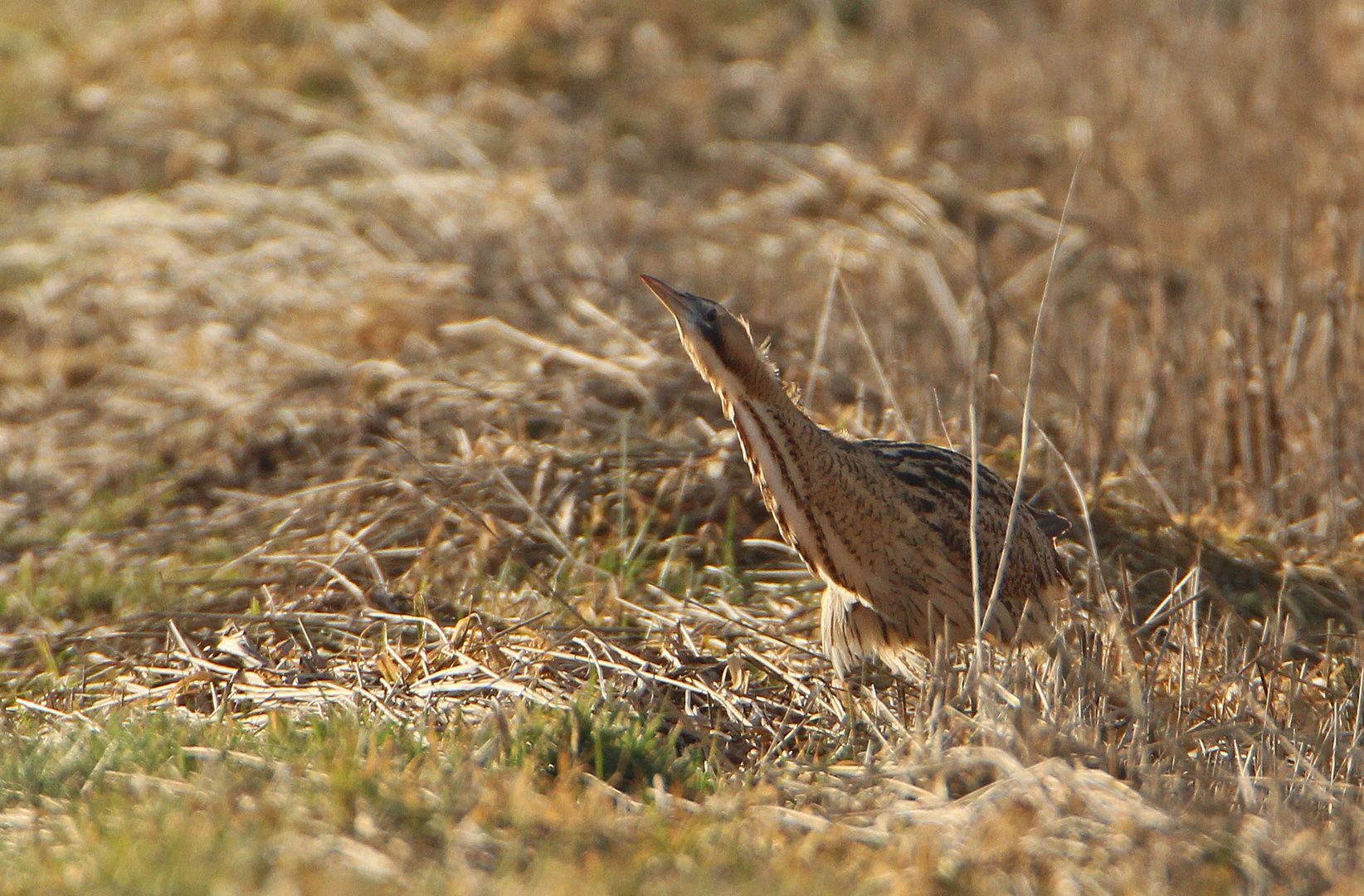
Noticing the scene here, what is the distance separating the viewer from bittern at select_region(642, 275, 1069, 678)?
3.57 meters

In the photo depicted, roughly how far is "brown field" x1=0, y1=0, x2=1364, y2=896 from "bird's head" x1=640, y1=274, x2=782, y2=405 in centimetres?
74

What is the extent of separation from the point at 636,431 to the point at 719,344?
1.72 metres

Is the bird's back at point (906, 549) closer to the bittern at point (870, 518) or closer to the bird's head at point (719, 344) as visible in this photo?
the bittern at point (870, 518)

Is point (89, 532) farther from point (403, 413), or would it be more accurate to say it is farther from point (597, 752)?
point (597, 752)

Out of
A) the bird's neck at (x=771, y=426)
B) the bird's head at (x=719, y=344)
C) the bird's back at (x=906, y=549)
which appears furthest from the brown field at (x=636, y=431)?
the bird's head at (x=719, y=344)

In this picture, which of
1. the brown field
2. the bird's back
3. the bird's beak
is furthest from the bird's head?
the brown field

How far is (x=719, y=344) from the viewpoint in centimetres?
352

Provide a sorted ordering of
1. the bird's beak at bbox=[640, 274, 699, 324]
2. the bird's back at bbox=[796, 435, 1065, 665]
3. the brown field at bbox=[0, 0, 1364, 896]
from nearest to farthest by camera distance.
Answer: the brown field at bbox=[0, 0, 1364, 896], the bird's beak at bbox=[640, 274, 699, 324], the bird's back at bbox=[796, 435, 1065, 665]

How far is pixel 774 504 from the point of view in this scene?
147 inches

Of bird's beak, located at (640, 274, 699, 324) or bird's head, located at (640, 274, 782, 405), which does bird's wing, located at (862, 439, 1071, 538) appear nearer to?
bird's head, located at (640, 274, 782, 405)

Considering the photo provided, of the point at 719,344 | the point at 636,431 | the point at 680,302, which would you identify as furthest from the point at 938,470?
the point at 636,431

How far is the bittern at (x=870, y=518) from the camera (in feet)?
11.7

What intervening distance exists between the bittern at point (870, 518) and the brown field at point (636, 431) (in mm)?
147

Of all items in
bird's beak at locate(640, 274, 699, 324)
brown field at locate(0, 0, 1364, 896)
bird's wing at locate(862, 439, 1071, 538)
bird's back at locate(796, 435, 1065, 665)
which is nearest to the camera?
brown field at locate(0, 0, 1364, 896)
